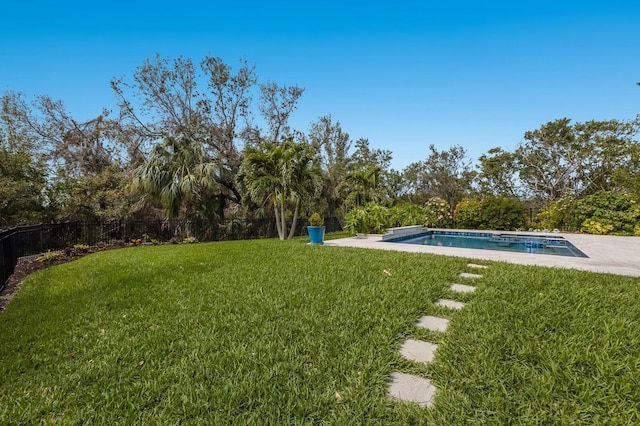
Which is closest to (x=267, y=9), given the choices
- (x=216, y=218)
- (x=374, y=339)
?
(x=216, y=218)

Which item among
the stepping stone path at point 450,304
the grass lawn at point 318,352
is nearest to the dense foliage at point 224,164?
the grass lawn at point 318,352

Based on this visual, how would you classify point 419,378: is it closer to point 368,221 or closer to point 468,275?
point 468,275

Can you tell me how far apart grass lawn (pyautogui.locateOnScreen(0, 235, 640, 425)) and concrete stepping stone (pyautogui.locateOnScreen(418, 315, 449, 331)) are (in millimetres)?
88

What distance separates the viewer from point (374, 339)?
2471 millimetres

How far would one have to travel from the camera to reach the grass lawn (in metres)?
1.70

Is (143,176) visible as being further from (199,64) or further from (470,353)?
(470,353)

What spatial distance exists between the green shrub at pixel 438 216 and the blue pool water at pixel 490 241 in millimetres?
1046

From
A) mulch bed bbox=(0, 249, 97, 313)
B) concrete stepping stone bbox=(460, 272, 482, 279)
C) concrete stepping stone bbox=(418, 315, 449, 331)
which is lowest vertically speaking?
mulch bed bbox=(0, 249, 97, 313)

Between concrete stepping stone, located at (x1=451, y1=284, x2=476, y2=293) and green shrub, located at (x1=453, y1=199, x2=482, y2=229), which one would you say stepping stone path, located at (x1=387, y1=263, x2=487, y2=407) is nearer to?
concrete stepping stone, located at (x1=451, y1=284, x2=476, y2=293)

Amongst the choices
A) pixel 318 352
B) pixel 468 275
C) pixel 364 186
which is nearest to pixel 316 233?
pixel 468 275

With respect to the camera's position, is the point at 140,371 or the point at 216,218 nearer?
the point at 140,371

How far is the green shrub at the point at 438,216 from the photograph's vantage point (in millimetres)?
14031

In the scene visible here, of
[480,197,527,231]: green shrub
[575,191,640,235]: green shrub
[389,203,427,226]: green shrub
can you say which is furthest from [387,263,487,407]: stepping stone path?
[575,191,640,235]: green shrub

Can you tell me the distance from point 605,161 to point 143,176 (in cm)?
2351
